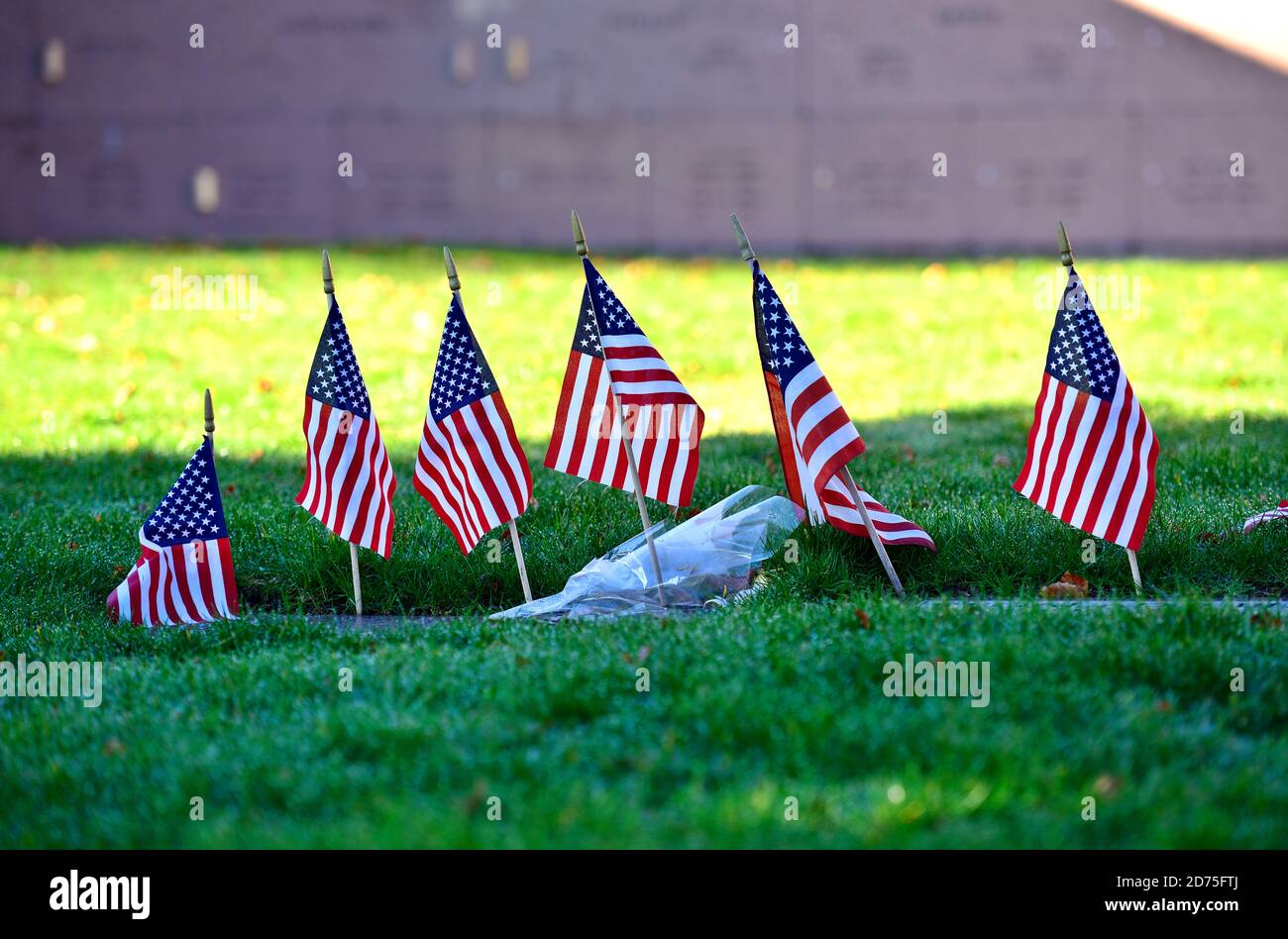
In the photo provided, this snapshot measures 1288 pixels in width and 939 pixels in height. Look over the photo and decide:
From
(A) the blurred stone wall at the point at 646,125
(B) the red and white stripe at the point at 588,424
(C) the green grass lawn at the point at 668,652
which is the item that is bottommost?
(C) the green grass lawn at the point at 668,652

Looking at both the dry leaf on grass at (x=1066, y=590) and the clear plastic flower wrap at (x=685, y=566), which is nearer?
the dry leaf on grass at (x=1066, y=590)

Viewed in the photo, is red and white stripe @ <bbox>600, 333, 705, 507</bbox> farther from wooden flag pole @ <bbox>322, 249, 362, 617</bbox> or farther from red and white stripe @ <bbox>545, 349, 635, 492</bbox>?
wooden flag pole @ <bbox>322, 249, 362, 617</bbox>

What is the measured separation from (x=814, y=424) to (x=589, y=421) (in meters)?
1.02

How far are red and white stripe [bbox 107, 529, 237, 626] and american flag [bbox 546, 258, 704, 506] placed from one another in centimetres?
155

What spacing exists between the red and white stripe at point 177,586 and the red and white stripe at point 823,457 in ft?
8.39

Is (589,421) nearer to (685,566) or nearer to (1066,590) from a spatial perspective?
(685,566)

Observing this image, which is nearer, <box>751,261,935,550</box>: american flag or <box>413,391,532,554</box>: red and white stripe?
<box>751,261,935,550</box>: american flag

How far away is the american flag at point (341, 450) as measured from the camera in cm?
609

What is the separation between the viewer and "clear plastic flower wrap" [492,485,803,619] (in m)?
6.02

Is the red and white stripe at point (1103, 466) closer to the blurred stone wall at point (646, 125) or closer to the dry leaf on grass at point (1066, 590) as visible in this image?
the dry leaf on grass at point (1066, 590)

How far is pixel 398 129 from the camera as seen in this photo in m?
16.1

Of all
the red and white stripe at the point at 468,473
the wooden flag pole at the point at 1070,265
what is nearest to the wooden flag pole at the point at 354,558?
the red and white stripe at the point at 468,473

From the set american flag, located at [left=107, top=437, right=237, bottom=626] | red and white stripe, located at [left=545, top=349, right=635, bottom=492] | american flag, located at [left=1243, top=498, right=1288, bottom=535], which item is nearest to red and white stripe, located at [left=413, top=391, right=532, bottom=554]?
red and white stripe, located at [left=545, top=349, right=635, bottom=492]

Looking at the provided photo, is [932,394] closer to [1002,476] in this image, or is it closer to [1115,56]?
[1002,476]
